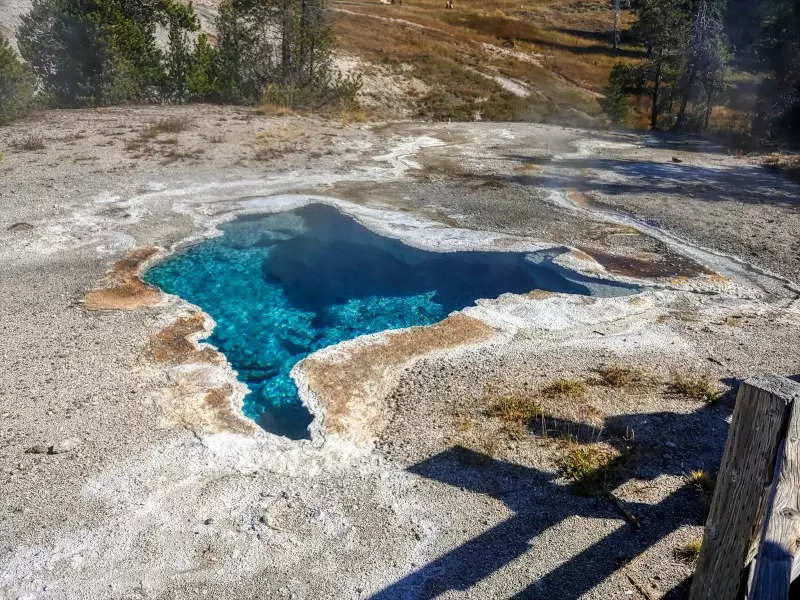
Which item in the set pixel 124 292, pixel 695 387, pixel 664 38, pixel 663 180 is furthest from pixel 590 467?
pixel 664 38

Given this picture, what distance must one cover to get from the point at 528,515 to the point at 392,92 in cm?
3150

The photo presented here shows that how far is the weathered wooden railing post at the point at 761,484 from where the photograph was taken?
3127 mm

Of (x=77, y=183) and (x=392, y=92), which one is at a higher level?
(x=392, y=92)

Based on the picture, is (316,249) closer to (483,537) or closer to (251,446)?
(251,446)

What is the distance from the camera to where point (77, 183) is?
14922 mm

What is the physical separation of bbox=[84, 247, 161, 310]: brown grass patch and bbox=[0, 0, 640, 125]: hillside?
68.6 feet

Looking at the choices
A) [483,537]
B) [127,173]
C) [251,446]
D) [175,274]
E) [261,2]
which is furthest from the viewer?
[261,2]

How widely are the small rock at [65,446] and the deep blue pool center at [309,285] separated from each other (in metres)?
1.89

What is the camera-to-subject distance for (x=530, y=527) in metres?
5.50

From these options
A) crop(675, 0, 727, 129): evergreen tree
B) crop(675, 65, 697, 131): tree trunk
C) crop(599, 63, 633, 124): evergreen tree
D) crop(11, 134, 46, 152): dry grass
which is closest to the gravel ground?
crop(11, 134, 46, 152): dry grass

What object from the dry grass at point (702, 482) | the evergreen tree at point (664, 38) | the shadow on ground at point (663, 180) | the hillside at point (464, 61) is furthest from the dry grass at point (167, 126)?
the evergreen tree at point (664, 38)

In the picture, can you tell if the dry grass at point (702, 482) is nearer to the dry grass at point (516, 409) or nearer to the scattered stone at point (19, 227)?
the dry grass at point (516, 409)

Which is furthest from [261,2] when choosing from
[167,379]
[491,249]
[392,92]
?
[167,379]

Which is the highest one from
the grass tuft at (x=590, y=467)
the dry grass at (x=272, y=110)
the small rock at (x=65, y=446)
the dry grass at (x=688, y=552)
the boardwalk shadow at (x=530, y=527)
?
the dry grass at (x=272, y=110)
